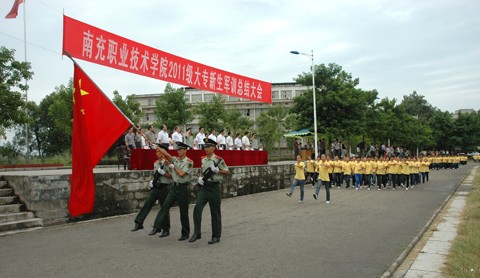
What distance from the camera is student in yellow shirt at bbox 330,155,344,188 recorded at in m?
21.9

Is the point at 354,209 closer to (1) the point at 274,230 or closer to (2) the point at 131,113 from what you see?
(1) the point at 274,230

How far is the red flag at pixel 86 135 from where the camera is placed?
792cm

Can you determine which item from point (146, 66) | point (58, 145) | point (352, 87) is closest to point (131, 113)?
point (58, 145)

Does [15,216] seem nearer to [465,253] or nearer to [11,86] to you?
[465,253]

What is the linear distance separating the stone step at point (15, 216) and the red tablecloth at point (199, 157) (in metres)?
3.85

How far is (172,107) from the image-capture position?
44.9 meters

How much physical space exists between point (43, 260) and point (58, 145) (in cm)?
5250

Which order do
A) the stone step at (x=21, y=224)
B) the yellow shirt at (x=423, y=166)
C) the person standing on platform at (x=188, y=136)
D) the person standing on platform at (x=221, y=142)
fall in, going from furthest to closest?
the yellow shirt at (x=423, y=166)
the person standing on platform at (x=221, y=142)
the person standing on platform at (x=188, y=136)
the stone step at (x=21, y=224)

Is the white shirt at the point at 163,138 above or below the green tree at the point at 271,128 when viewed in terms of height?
below

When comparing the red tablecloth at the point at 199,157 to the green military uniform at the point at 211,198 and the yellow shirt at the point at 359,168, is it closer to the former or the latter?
the yellow shirt at the point at 359,168

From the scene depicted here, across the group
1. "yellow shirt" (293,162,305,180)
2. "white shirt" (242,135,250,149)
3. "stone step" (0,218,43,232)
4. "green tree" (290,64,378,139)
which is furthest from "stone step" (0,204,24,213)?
"green tree" (290,64,378,139)

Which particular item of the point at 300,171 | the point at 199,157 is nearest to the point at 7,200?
the point at 199,157

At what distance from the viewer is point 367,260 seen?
21.7 ft

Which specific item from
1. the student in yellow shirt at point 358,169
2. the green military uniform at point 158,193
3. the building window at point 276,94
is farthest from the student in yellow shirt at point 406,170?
the building window at point 276,94
